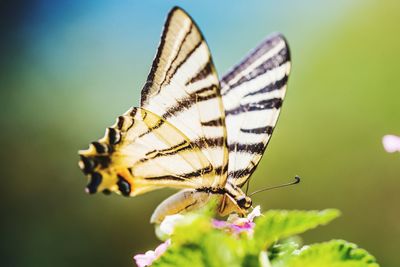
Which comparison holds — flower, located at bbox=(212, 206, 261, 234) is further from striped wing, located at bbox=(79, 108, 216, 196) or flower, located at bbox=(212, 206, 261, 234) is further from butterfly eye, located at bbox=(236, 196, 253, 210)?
striped wing, located at bbox=(79, 108, 216, 196)

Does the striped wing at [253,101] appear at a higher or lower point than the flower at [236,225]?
higher

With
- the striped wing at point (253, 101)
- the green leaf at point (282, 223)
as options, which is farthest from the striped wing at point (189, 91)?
the green leaf at point (282, 223)

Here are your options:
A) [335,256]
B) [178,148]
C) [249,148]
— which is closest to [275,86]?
[249,148]

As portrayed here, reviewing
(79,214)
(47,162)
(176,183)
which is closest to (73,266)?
(79,214)

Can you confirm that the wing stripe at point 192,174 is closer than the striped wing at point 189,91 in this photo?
No

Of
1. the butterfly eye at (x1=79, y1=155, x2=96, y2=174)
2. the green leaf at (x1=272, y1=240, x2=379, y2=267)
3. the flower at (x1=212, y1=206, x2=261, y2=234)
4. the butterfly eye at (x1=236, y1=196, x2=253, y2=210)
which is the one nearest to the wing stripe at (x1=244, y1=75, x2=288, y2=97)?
the butterfly eye at (x1=236, y1=196, x2=253, y2=210)

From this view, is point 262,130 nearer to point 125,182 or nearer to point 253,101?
point 253,101

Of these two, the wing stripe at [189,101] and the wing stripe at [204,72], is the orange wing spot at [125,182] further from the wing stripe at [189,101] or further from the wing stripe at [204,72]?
the wing stripe at [204,72]
